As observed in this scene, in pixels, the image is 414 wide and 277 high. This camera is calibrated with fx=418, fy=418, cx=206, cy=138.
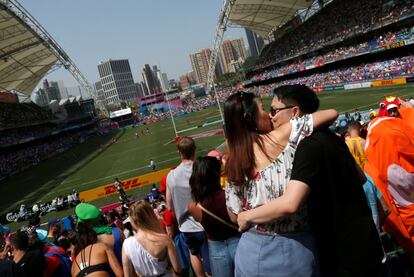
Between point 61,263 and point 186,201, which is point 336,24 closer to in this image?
point 186,201

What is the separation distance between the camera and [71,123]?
320ft

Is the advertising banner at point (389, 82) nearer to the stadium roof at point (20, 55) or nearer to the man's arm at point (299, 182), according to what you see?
the stadium roof at point (20, 55)

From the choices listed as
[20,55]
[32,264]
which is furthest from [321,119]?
[20,55]

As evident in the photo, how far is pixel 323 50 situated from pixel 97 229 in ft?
212

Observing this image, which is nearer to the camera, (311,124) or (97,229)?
(311,124)

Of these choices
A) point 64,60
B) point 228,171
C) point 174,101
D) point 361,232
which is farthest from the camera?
point 174,101

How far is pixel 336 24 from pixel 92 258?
63.3m

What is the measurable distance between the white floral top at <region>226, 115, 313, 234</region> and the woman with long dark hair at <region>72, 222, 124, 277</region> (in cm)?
206

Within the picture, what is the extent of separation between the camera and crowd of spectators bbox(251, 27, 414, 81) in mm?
44950

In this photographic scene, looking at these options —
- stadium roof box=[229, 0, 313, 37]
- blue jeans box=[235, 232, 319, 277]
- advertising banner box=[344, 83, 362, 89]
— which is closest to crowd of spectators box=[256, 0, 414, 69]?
stadium roof box=[229, 0, 313, 37]

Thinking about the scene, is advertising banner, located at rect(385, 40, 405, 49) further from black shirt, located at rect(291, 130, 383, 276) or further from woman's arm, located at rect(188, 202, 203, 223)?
black shirt, located at rect(291, 130, 383, 276)

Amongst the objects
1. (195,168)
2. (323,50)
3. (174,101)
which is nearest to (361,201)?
(195,168)

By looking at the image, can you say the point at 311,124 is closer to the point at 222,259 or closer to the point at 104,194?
the point at 222,259

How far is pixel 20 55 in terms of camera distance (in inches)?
2443
